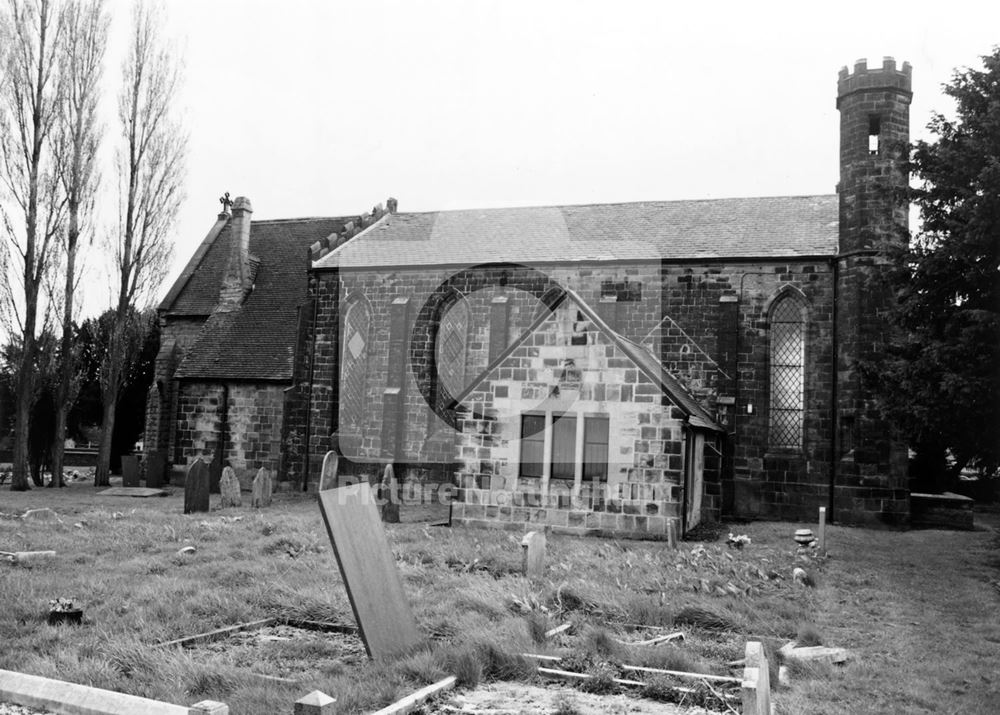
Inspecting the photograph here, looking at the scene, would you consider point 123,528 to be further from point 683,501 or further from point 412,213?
point 412,213

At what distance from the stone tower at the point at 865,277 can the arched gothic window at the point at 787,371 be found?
106cm

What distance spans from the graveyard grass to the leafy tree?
253 centimetres

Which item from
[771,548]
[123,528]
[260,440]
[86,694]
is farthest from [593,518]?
[260,440]

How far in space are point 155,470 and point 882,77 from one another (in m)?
24.7

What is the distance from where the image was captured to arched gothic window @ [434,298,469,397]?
2594cm

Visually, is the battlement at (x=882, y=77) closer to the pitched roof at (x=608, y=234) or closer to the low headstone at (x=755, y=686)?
the pitched roof at (x=608, y=234)

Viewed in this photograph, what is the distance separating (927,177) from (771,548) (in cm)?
746

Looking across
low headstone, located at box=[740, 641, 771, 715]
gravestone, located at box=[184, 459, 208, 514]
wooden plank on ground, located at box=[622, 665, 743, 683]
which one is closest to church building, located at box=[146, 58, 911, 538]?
gravestone, located at box=[184, 459, 208, 514]

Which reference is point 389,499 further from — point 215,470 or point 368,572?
point 368,572

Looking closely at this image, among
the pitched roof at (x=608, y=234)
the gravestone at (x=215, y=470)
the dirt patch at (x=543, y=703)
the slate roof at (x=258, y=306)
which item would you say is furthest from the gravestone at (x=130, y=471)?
the dirt patch at (x=543, y=703)

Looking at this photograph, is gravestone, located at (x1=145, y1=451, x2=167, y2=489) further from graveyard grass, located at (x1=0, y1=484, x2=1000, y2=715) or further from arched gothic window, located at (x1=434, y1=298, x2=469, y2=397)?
graveyard grass, located at (x1=0, y1=484, x2=1000, y2=715)

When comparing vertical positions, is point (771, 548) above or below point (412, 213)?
below

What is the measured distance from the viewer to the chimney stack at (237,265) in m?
31.5

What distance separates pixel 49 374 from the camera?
2834 centimetres
